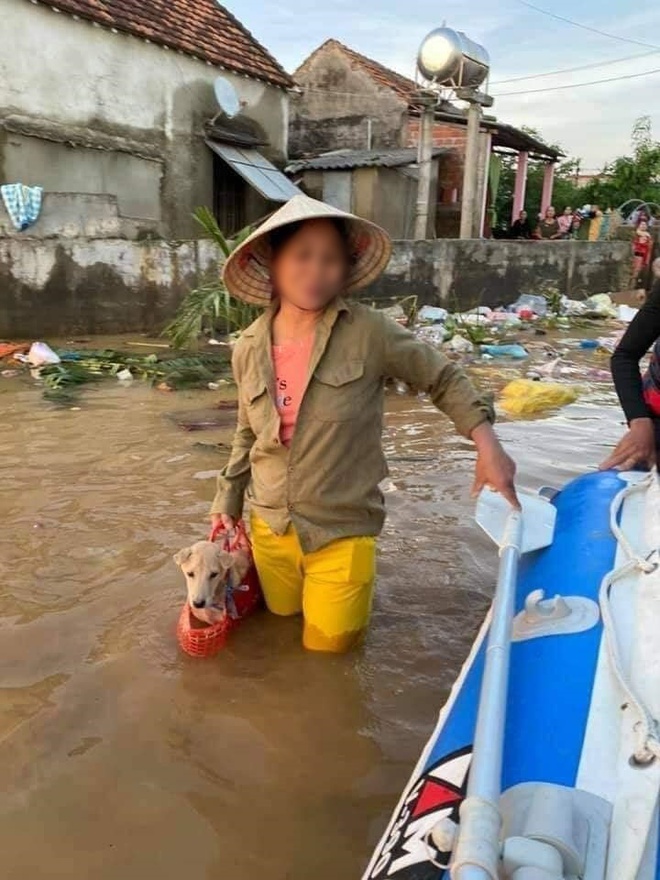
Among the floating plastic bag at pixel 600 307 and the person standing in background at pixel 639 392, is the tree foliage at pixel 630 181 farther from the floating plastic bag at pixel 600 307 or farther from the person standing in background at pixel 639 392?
the person standing in background at pixel 639 392

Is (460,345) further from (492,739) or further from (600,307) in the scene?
(492,739)

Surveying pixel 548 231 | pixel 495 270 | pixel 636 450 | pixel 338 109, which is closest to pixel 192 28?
pixel 338 109

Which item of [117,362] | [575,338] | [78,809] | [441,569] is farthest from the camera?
[575,338]

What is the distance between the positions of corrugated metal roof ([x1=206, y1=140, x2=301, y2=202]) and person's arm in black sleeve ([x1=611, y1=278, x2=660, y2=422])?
1112 cm

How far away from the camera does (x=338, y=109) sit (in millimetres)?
17422

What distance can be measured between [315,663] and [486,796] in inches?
60.2

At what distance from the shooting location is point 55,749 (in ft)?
7.07

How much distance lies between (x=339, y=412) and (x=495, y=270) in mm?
10275

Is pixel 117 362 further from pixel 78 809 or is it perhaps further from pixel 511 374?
pixel 78 809

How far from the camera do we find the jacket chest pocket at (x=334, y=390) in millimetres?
2393

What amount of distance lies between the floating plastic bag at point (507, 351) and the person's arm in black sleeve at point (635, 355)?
597 cm

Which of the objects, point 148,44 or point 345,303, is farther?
point 148,44

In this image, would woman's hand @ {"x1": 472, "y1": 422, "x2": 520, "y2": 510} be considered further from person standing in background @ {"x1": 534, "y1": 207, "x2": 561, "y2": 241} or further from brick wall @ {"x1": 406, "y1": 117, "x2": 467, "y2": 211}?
person standing in background @ {"x1": 534, "y1": 207, "x2": 561, "y2": 241}

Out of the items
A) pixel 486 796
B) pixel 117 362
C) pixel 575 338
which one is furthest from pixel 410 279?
pixel 486 796
